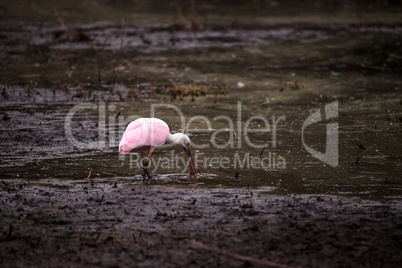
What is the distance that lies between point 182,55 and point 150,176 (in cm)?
997

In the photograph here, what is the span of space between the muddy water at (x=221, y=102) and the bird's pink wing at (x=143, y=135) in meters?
0.41

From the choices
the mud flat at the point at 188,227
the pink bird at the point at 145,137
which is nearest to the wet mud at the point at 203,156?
the mud flat at the point at 188,227

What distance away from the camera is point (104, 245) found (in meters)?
5.13

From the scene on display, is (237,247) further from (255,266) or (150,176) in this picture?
(150,176)

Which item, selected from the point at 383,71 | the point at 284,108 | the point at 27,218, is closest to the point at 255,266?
the point at 27,218

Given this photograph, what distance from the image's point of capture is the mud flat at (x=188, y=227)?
16.1ft

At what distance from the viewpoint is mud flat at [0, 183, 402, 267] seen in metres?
4.90

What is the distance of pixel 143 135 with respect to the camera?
714 centimetres

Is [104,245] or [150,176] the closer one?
[104,245]

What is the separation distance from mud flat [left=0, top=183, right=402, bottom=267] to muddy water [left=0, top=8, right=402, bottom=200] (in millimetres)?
534

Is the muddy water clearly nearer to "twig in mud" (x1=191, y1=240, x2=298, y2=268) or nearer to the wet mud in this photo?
the wet mud

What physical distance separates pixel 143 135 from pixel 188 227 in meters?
1.91

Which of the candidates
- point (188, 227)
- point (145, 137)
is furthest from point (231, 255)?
point (145, 137)

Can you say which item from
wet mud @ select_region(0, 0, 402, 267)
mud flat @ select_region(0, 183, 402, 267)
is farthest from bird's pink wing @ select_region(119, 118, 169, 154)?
Result: mud flat @ select_region(0, 183, 402, 267)
